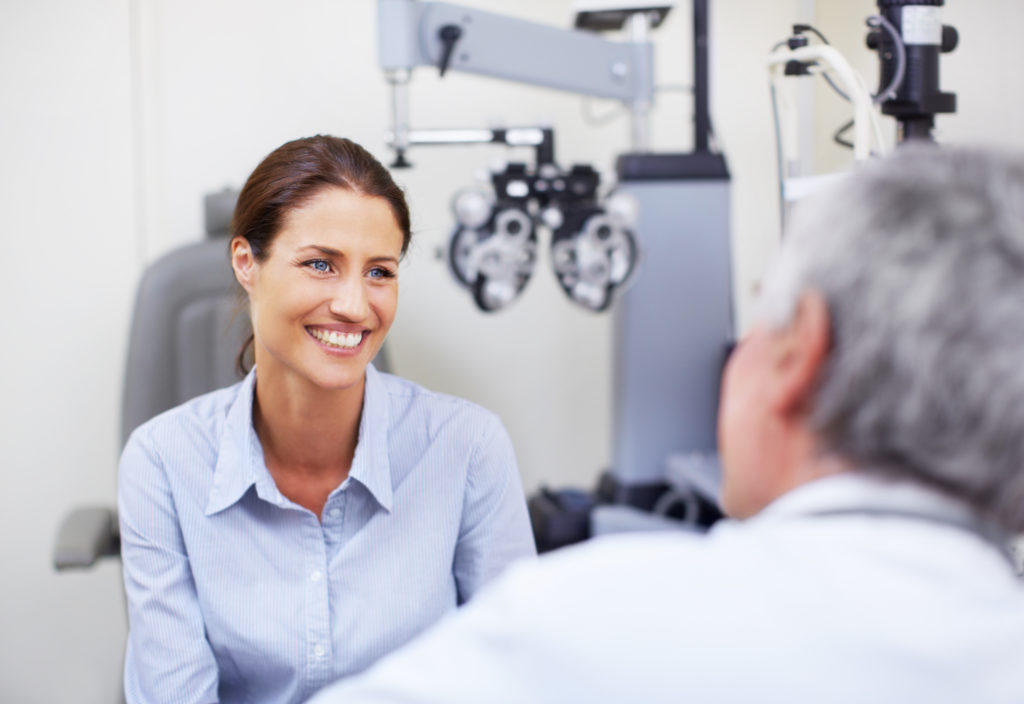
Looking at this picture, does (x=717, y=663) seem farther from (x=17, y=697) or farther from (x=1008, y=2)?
(x=17, y=697)

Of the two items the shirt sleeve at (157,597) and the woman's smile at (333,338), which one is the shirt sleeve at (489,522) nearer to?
the woman's smile at (333,338)

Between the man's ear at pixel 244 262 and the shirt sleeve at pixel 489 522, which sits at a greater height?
the man's ear at pixel 244 262

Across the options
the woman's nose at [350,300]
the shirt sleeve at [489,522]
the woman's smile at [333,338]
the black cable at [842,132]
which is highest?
the black cable at [842,132]

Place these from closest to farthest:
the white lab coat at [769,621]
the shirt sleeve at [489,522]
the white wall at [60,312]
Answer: the white lab coat at [769,621] < the shirt sleeve at [489,522] < the white wall at [60,312]

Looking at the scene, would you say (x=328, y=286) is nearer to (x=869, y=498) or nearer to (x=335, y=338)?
(x=335, y=338)

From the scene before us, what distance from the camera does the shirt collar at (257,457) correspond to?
45.8 inches

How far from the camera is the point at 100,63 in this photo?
2039 millimetres

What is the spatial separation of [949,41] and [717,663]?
1.20 meters

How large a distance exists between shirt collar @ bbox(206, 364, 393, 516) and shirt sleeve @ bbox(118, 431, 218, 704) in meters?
0.07

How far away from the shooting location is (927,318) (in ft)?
1.73

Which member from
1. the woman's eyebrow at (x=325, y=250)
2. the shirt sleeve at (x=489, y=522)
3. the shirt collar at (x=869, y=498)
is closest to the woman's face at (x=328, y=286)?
the woman's eyebrow at (x=325, y=250)

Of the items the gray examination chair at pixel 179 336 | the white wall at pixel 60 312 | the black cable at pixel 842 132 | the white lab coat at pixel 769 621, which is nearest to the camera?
the white lab coat at pixel 769 621

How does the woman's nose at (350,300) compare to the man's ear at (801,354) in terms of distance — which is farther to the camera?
the woman's nose at (350,300)

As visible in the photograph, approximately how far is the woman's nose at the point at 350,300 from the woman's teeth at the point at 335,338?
0.03 m
